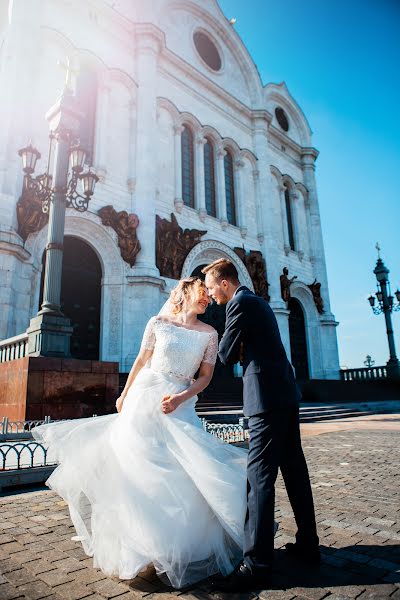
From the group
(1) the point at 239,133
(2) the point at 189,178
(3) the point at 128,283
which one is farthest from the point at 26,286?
(1) the point at 239,133

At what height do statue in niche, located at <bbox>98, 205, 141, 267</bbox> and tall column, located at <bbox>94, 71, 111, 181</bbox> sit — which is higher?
tall column, located at <bbox>94, 71, 111, 181</bbox>

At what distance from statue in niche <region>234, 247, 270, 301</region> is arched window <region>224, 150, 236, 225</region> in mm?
1906

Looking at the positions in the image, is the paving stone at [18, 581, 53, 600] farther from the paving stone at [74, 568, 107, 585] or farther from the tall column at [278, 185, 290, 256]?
the tall column at [278, 185, 290, 256]

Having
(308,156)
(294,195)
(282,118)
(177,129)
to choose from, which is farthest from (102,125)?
(308,156)

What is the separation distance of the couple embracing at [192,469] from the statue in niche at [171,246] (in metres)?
12.6

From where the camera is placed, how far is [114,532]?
217 cm

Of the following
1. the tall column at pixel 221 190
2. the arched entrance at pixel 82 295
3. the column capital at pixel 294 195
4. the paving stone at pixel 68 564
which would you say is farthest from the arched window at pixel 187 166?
the paving stone at pixel 68 564

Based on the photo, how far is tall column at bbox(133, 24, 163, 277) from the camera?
14.5 m

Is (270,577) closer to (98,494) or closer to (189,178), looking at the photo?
(98,494)

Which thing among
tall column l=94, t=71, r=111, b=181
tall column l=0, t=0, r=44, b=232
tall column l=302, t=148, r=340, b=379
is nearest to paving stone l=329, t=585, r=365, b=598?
tall column l=0, t=0, r=44, b=232

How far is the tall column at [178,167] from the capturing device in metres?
16.7

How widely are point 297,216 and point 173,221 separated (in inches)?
439

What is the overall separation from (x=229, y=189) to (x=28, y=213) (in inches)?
458

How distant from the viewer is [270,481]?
2146mm
